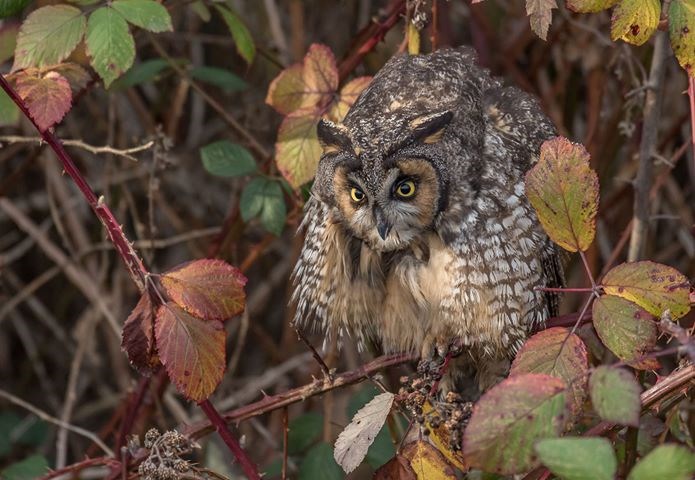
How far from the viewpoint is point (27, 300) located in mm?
4320

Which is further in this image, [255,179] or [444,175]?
[255,179]

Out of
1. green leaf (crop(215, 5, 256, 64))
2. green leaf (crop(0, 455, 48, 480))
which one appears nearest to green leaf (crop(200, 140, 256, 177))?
green leaf (crop(215, 5, 256, 64))

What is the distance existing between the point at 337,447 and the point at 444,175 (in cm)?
73

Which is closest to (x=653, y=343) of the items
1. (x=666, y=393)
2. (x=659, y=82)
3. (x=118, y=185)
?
(x=666, y=393)

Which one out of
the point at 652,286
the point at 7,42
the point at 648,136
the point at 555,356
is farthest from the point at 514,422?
the point at 7,42

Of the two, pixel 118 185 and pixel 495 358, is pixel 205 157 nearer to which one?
pixel 495 358

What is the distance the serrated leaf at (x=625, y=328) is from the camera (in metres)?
1.64

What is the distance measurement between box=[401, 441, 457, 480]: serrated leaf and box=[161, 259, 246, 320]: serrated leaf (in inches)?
16.2

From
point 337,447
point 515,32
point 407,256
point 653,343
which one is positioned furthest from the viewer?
point 515,32

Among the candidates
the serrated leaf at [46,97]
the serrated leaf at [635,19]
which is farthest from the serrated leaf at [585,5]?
the serrated leaf at [46,97]

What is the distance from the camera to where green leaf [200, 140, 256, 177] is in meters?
2.67

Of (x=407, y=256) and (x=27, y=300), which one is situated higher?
(x=407, y=256)

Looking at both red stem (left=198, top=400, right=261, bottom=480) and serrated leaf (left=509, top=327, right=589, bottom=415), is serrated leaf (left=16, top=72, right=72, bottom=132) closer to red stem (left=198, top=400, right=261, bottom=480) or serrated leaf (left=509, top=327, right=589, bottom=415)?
red stem (left=198, top=400, right=261, bottom=480)

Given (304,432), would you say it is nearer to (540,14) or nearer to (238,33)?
(238,33)
